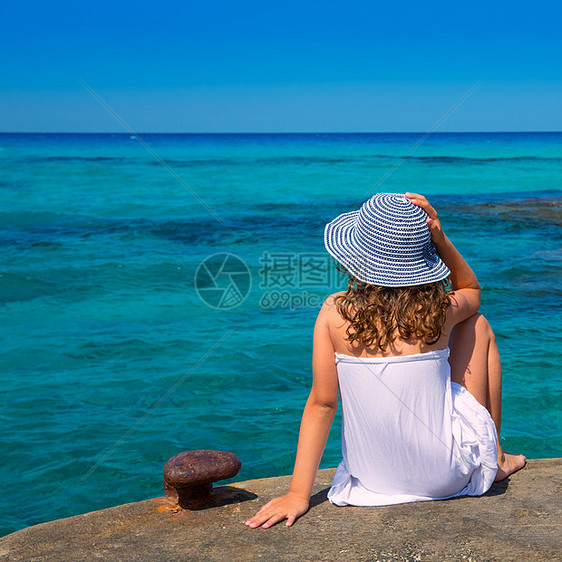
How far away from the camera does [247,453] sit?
4.29 meters

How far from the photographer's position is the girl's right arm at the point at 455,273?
7.23 feet

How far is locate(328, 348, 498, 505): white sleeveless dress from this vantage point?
2164 millimetres

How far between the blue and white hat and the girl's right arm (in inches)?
1.7

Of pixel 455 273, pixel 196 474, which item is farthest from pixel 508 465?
pixel 196 474

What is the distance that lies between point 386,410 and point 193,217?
1331 cm

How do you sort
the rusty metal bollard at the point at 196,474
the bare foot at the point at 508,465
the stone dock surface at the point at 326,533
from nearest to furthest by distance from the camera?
the stone dock surface at the point at 326,533
the rusty metal bollard at the point at 196,474
the bare foot at the point at 508,465

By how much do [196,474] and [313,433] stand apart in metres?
0.49

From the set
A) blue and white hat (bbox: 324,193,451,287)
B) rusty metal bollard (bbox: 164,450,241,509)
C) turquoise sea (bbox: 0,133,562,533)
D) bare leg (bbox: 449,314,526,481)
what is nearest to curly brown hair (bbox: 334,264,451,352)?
blue and white hat (bbox: 324,193,451,287)

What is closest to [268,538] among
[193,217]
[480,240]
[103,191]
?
[480,240]

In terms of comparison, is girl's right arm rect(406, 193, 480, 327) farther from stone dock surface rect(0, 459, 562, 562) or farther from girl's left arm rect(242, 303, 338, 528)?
stone dock surface rect(0, 459, 562, 562)

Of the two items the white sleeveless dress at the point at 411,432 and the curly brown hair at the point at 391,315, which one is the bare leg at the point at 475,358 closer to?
the white sleeveless dress at the point at 411,432

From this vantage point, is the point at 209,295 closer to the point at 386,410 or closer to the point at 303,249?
the point at 303,249

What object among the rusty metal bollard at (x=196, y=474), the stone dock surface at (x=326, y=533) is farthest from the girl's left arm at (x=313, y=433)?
the rusty metal bollard at (x=196, y=474)

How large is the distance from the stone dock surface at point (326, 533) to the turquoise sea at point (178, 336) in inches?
61.1
